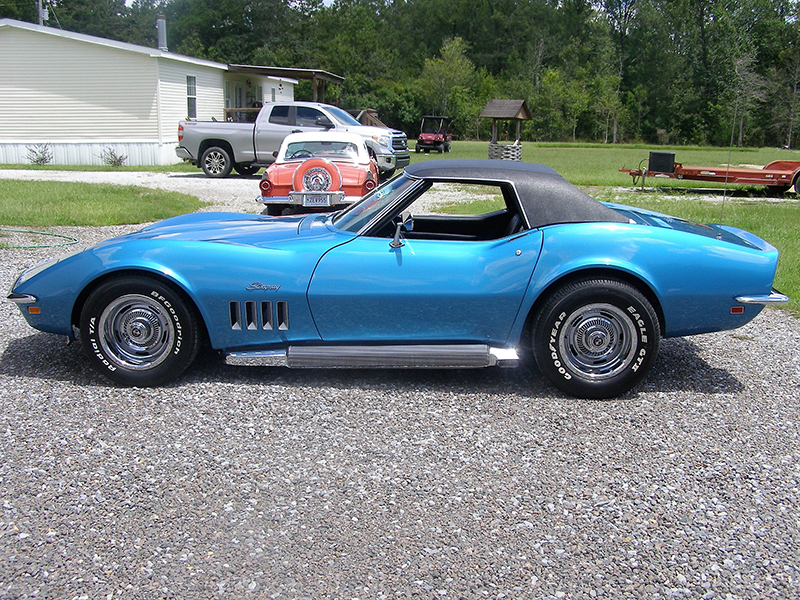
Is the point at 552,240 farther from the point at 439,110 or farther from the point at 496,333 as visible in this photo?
the point at 439,110

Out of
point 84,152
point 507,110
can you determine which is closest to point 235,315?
point 84,152

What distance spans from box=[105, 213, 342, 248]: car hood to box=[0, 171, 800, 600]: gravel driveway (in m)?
0.88

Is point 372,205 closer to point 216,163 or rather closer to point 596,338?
point 596,338

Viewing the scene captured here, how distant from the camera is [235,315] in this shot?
4344 millimetres

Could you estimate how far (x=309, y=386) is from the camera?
4504mm

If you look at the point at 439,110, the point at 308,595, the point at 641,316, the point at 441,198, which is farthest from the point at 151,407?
the point at 439,110

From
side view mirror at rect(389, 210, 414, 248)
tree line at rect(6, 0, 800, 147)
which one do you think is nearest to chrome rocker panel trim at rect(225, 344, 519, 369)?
side view mirror at rect(389, 210, 414, 248)

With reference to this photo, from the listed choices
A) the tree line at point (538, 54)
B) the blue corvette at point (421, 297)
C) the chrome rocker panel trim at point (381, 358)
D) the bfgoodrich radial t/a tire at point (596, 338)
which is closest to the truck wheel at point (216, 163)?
the blue corvette at point (421, 297)

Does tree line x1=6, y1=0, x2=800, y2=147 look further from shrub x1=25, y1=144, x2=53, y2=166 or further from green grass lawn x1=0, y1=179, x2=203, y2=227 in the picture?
green grass lawn x1=0, y1=179, x2=203, y2=227

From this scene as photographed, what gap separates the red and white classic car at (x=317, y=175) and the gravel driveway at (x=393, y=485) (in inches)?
248

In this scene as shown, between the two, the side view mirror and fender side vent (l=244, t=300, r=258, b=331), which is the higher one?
the side view mirror

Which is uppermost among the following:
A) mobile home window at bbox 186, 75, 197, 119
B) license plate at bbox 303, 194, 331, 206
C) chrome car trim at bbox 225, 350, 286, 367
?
mobile home window at bbox 186, 75, 197, 119

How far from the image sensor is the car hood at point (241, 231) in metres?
4.50

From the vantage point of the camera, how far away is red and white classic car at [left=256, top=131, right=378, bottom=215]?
10875mm
